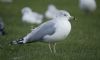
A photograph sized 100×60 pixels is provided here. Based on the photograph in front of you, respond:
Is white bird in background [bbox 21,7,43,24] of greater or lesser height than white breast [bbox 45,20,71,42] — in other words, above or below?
above

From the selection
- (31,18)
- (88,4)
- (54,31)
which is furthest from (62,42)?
(88,4)

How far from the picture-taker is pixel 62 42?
12727 mm

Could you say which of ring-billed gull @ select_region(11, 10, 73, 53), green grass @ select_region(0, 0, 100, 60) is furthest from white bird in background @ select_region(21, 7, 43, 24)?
ring-billed gull @ select_region(11, 10, 73, 53)

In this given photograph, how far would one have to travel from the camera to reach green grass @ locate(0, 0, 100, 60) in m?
10.2

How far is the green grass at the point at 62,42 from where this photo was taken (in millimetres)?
10205

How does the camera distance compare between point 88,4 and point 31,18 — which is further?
point 88,4

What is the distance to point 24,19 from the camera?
17.6m

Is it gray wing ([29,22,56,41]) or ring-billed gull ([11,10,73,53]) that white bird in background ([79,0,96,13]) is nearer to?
ring-billed gull ([11,10,73,53])

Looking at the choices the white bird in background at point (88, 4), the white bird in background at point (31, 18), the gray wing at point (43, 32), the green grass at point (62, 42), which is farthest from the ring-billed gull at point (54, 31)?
the white bird in background at point (88, 4)

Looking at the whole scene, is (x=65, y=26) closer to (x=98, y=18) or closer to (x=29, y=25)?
(x=29, y=25)

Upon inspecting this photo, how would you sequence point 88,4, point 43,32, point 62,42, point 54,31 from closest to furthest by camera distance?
1. point 54,31
2. point 43,32
3. point 62,42
4. point 88,4

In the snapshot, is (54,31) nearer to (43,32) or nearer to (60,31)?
(60,31)

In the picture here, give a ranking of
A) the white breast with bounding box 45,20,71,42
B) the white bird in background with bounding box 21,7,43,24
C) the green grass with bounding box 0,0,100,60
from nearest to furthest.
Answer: the white breast with bounding box 45,20,71,42
the green grass with bounding box 0,0,100,60
the white bird in background with bounding box 21,7,43,24

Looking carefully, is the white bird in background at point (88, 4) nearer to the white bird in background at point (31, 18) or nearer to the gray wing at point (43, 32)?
the white bird in background at point (31, 18)
